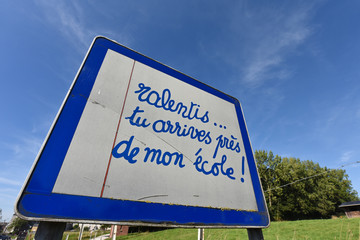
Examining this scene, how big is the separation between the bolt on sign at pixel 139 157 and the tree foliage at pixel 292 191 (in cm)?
3336

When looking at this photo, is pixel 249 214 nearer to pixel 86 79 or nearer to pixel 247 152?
pixel 247 152

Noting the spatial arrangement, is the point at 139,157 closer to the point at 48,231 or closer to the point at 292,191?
the point at 48,231

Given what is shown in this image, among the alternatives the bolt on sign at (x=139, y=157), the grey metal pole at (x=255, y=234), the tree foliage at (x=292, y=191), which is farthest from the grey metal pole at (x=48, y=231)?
the tree foliage at (x=292, y=191)

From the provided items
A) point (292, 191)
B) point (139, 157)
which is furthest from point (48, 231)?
point (292, 191)

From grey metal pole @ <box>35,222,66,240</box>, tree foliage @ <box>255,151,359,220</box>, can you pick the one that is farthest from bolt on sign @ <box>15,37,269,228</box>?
tree foliage @ <box>255,151,359,220</box>

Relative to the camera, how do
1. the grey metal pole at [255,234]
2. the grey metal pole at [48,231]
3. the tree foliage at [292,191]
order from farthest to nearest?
the tree foliage at [292,191] → the grey metal pole at [255,234] → the grey metal pole at [48,231]

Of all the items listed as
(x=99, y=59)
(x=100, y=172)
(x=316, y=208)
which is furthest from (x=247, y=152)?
(x=316, y=208)

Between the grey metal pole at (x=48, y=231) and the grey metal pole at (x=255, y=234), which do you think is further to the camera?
the grey metal pole at (x=255, y=234)

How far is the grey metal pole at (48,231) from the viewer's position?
0.73 metres

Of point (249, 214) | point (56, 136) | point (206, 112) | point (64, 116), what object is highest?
point (206, 112)

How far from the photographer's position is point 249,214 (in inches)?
50.1

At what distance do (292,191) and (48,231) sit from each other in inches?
1618

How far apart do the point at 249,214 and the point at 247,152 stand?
586 mm

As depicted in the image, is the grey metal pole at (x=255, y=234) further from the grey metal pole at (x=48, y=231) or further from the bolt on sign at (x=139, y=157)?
the grey metal pole at (x=48, y=231)
